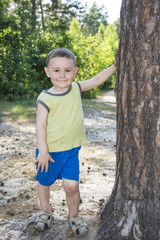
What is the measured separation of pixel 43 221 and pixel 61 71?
4.56 feet

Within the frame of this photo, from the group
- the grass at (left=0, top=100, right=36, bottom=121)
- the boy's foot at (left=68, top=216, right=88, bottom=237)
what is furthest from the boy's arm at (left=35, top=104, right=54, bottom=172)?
the grass at (left=0, top=100, right=36, bottom=121)

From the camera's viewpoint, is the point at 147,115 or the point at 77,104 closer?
the point at 147,115

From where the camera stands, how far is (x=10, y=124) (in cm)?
766

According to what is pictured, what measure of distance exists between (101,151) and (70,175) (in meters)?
2.85

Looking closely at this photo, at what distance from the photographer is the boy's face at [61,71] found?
2537mm

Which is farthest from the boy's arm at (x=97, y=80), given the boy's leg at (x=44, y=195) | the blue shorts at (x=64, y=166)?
the boy's leg at (x=44, y=195)

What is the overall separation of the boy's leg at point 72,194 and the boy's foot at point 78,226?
53 mm

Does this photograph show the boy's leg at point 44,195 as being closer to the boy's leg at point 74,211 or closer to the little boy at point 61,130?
the little boy at point 61,130

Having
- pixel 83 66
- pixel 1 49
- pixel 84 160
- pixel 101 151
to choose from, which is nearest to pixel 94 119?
pixel 101 151

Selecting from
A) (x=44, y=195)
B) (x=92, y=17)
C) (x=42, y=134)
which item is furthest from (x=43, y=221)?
(x=92, y=17)

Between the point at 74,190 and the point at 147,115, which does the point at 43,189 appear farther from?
the point at 147,115

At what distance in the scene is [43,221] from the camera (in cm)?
270

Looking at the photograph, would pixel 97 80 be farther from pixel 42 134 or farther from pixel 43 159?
pixel 43 159

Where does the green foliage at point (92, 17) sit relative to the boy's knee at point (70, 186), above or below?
above
